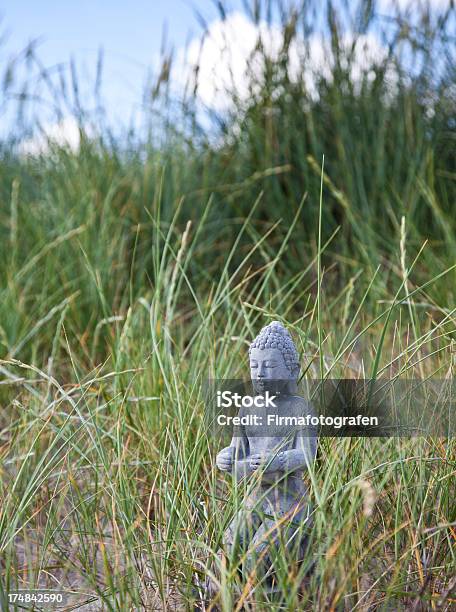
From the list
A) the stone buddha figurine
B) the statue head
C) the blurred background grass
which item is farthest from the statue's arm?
the blurred background grass

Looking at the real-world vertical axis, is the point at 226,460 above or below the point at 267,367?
below

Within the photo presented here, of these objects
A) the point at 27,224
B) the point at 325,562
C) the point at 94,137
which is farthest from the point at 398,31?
the point at 325,562

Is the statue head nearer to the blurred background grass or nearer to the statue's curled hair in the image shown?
the statue's curled hair

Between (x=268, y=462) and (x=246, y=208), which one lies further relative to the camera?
(x=246, y=208)

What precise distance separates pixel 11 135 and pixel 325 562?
367cm

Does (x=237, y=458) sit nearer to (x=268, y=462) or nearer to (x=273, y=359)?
(x=268, y=462)

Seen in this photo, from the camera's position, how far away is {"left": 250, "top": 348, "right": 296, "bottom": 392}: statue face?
138cm

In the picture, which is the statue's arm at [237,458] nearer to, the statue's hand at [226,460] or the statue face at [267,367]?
the statue's hand at [226,460]

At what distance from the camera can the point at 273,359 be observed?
138cm

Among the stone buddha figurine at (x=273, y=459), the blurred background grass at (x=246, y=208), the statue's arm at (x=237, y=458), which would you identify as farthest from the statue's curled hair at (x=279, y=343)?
the blurred background grass at (x=246, y=208)

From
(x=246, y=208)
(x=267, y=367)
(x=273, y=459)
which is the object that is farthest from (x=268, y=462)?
(x=246, y=208)

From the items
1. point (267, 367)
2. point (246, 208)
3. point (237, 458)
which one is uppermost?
point (246, 208)

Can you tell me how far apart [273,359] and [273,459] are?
183 mm

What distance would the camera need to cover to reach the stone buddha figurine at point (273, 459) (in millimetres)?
1317
